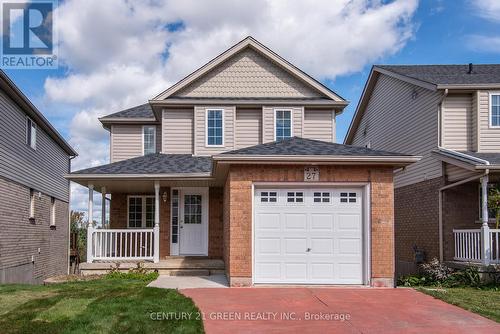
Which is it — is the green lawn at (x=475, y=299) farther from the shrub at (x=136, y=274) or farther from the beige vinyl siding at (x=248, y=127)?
the beige vinyl siding at (x=248, y=127)

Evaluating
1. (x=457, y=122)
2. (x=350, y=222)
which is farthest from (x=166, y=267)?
(x=457, y=122)

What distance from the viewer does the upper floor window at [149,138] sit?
19516 mm

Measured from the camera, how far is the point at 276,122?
18.1m

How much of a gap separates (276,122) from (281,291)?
327 inches

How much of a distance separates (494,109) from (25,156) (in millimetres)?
16134

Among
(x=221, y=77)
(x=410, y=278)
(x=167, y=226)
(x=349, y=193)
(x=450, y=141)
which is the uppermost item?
(x=221, y=77)

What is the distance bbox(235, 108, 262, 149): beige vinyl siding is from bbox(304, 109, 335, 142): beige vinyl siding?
5.44ft

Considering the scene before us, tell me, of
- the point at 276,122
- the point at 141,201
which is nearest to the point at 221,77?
the point at 276,122

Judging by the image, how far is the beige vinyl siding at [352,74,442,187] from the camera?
16.9 metres

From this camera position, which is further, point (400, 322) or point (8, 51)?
point (8, 51)

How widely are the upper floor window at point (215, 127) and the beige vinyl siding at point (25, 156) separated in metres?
6.49

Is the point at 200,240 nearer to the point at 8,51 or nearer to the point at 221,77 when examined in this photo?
the point at 221,77

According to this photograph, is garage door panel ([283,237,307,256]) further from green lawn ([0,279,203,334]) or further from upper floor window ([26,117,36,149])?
upper floor window ([26,117,36,149])

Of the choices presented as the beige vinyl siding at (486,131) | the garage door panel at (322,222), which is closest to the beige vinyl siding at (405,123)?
the beige vinyl siding at (486,131)
